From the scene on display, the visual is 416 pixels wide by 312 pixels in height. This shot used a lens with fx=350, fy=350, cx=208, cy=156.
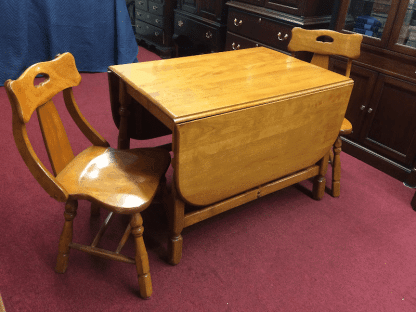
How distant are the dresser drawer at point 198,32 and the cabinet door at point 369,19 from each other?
4.30 feet

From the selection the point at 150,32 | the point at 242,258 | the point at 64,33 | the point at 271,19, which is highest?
the point at 271,19

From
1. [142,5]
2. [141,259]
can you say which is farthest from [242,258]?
[142,5]

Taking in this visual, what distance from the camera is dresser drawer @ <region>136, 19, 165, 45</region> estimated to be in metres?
4.12

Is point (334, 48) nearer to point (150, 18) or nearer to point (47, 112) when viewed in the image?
point (47, 112)

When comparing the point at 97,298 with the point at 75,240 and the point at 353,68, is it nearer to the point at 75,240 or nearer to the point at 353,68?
the point at 75,240

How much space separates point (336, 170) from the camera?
194 cm

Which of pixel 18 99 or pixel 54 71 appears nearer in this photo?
pixel 18 99

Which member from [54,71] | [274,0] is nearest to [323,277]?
[54,71]

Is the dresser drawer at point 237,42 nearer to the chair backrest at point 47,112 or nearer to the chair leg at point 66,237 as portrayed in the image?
the chair backrest at point 47,112

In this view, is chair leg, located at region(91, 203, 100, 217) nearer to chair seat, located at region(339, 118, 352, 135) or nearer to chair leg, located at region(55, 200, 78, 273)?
chair leg, located at region(55, 200, 78, 273)

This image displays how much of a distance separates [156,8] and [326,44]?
104 inches

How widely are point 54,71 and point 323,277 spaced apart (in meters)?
1.36

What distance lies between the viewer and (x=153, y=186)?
1.31 meters

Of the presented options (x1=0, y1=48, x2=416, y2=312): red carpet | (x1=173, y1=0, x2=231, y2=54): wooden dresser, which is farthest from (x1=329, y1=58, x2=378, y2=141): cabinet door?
(x1=173, y1=0, x2=231, y2=54): wooden dresser
